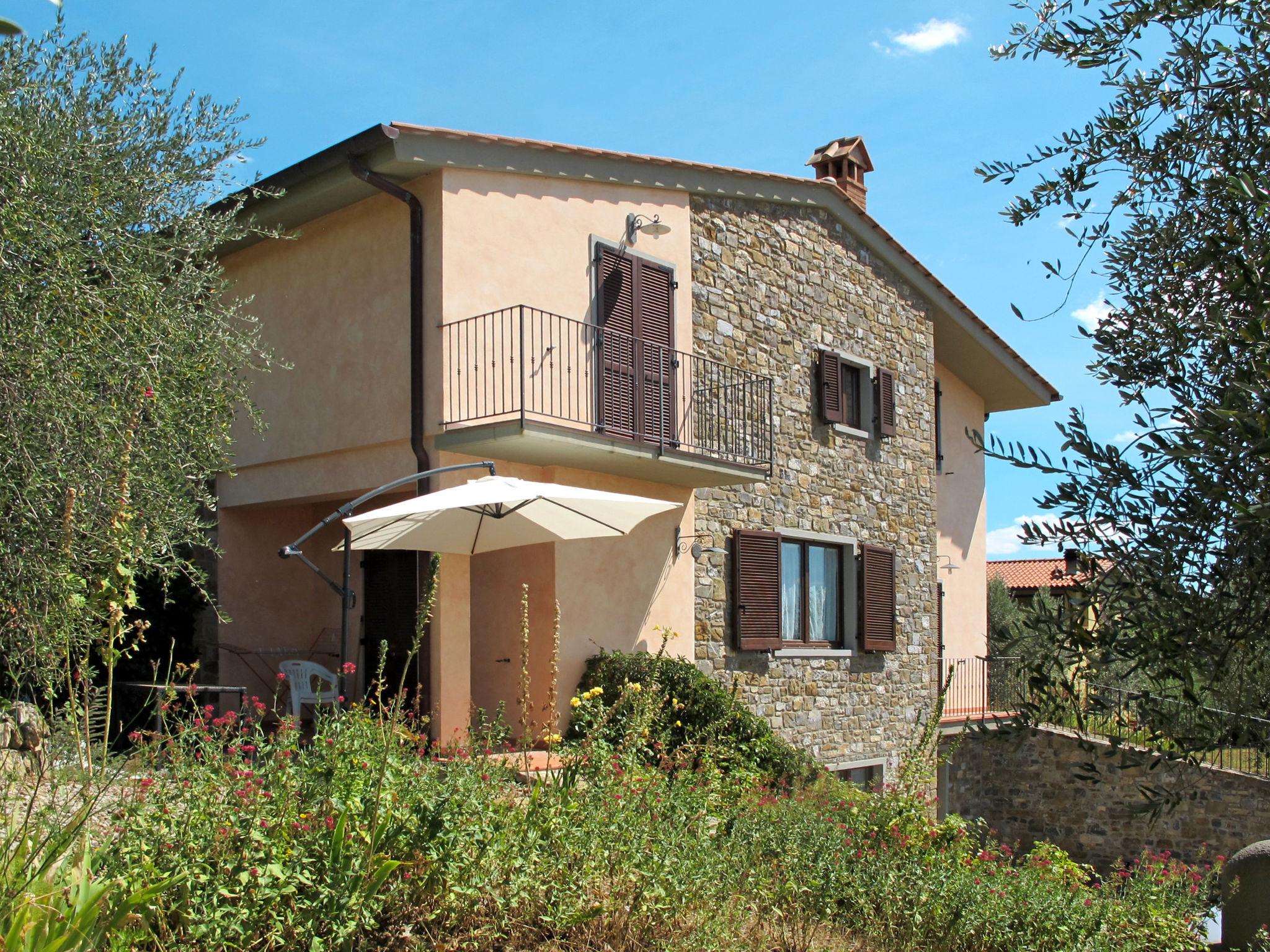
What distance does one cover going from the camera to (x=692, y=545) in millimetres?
12734

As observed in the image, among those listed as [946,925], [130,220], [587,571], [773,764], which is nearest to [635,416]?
[587,571]

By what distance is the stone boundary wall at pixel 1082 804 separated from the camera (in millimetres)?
15367

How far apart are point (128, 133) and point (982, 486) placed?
15.2m

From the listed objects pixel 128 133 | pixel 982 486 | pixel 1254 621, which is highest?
pixel 128 133

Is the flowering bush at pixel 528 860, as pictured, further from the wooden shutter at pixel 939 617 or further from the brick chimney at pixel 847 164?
the brick chimney at pixel 847 164

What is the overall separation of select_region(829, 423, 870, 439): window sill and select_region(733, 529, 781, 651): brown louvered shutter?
6.49ft

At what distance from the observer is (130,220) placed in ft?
23.9

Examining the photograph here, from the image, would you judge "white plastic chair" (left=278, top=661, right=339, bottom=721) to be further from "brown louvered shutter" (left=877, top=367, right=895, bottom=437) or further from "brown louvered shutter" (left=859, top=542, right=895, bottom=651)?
"brown louvered shutter" (left=877, top=367, right=895, bottom=437)

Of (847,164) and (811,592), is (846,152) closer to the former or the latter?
(847,164)

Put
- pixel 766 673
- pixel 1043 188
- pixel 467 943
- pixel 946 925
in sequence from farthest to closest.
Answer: pixel 766 673 → pixel 946 925 → pixel 467 943 → pixel 1043 188

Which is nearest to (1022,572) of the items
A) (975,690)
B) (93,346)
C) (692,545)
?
(975,690)

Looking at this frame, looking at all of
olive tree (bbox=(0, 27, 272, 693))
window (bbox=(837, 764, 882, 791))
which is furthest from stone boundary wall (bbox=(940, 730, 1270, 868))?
olive tree (bbox=(0, 27, 272, 693))

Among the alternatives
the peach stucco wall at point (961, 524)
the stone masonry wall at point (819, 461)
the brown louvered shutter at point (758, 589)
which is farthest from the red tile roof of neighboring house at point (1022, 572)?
the brown louvered shutter at point (758, 589)

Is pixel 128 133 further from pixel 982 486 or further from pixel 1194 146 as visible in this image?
pixel 982 486
